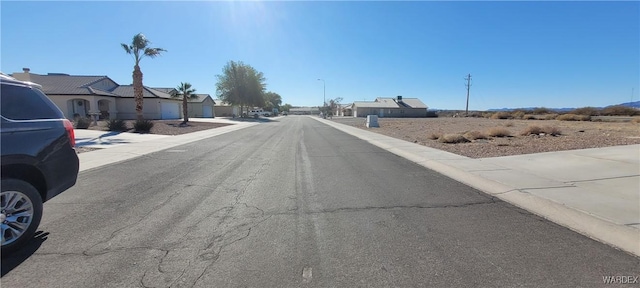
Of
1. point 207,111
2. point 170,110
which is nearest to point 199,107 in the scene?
point 207,111

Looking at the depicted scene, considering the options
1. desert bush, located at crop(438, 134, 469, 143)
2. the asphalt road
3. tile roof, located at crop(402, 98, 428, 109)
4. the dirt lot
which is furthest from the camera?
tile roof, located at crop(402, 98, 428, 109)

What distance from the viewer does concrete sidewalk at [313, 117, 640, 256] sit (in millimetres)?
4711

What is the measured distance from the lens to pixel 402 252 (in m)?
3.84

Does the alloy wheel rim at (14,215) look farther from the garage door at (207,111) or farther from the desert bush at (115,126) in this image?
the garage door at (207,111)

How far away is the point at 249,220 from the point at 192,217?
0.90m

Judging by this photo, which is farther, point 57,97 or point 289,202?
point 57,97

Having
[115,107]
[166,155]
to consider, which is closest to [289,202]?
[166,155]

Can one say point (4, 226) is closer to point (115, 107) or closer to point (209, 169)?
point (209, 169)

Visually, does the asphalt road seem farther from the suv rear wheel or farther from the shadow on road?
the suv rear wheel

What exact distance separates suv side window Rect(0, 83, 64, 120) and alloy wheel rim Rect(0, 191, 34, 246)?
0.95 meters

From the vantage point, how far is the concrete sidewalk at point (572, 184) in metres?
4.71

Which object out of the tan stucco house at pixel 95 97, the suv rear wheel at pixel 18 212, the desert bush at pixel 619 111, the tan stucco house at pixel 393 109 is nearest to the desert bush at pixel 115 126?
the tan stucco house at pixel 95 97

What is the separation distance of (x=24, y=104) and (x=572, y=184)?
31.4 ft

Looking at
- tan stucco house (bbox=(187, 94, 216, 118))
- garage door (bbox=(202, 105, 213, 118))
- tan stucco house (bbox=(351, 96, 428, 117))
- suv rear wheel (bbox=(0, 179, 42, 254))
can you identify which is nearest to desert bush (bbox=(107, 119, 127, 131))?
suv rear wheel (bbox=(0, 179, 42, 254))
